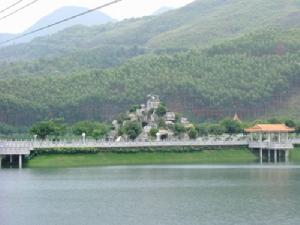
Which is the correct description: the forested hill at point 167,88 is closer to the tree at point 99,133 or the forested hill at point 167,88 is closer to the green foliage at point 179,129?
the tree at point 99,133

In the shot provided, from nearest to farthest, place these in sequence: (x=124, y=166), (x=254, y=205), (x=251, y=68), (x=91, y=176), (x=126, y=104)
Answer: (x=254, y=205) → (x=91, y=176) → (x=124, y=166) → (x=126, y=104) → (x=251, y=68)

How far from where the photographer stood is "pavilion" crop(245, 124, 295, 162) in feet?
304

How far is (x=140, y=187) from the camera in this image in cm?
5759

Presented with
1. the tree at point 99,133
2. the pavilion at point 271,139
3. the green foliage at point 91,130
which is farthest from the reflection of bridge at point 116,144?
the green foliage at point 91,130

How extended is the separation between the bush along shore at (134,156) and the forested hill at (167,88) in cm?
5261

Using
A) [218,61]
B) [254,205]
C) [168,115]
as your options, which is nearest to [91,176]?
[254,205]

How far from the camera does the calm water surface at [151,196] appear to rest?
137ft

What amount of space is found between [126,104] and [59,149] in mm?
67605

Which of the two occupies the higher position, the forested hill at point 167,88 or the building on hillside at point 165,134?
the forested hill at point 167,88

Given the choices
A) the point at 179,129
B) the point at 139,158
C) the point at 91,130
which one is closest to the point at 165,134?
the point at 179,129

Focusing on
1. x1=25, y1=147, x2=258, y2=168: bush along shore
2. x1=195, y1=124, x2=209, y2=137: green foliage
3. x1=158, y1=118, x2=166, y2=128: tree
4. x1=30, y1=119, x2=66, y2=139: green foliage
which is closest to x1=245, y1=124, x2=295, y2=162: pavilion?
x1=25, y1=147, x2=258, y2=168: bush along shore

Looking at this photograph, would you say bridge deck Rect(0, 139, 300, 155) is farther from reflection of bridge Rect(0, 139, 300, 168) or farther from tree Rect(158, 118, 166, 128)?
tree Rect(158, 118, 166, 128)

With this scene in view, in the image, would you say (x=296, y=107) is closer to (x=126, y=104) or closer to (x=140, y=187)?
(x=126, y=104)

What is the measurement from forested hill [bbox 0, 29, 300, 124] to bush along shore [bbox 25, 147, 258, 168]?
2071 inches
